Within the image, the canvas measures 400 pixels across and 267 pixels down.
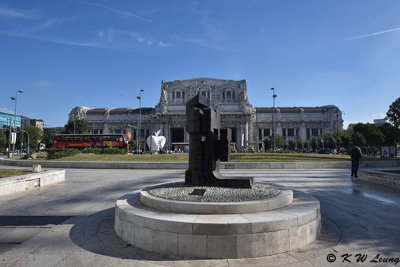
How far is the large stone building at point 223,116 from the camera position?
85.8m

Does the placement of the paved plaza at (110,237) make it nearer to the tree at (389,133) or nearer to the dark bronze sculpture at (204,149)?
the dark bronze sculpture at (204,149)

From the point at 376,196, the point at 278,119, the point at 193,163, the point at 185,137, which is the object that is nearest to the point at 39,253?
the point at 193,163

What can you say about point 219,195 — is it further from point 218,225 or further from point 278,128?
point 278,128

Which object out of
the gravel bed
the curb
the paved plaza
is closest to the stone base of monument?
the gravel bed

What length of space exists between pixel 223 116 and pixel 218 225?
8230 centimetres

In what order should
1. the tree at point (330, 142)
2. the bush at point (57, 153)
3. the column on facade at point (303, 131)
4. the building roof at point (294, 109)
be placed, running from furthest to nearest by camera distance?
the building roof at point (294, 109) < the column on facade at point (303, 131) < the tree at point (330, 142) < the bush at point (57, 153)

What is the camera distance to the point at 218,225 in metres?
3.64

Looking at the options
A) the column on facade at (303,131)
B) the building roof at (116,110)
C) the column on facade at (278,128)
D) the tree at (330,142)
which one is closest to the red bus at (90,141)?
the tree at (330,142)

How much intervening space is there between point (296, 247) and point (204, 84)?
84942mm

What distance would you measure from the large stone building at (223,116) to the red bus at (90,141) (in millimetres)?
36204

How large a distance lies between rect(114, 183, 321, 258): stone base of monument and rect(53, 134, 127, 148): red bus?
4087cm

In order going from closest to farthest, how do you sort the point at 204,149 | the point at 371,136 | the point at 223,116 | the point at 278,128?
the point at 204,149 < the point at 371,136 < the point at 223,116 < the point at 278,128

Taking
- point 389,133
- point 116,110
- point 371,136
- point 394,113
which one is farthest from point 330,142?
point 116,110

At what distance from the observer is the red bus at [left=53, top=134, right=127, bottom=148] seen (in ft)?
141
